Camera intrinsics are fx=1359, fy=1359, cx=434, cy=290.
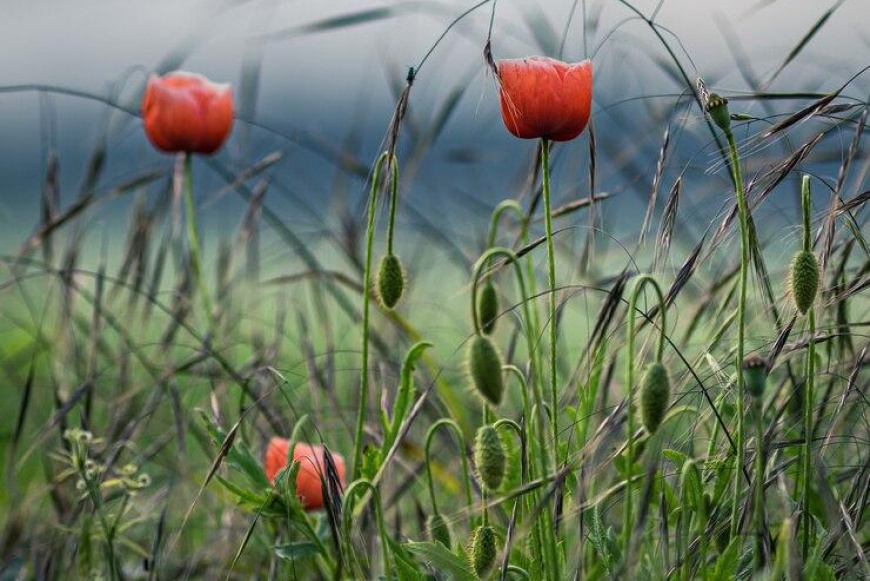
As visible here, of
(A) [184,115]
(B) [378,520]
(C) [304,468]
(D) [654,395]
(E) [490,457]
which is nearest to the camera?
(D) [654,395]

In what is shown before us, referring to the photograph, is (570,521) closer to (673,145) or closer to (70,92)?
(673,145)

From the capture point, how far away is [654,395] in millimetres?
1464

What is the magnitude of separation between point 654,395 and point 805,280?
10.3 inches

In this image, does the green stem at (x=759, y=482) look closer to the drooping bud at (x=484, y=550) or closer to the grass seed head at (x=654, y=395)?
the grass seed head at (x=654, y=395)

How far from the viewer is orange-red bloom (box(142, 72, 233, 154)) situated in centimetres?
279

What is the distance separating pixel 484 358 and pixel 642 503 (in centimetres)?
29

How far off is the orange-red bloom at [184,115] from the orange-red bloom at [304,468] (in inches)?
34.1

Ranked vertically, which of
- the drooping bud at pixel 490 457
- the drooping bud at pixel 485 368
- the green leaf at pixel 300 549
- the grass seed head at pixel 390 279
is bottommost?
the green leaf at pixel 300 549

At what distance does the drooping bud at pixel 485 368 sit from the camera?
1551 mm

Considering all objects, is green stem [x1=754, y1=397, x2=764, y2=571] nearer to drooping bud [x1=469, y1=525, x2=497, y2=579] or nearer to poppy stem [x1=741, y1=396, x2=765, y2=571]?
poppy stem [x1=741, y1=396, x2=765, y2=571]

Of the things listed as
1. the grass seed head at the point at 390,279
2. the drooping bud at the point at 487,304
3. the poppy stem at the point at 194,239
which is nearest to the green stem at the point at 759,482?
the drooping bud at the point at 487,304

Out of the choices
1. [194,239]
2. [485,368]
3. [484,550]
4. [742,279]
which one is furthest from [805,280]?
[194,239]

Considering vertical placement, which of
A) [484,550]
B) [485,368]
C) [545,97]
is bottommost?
[484,550]

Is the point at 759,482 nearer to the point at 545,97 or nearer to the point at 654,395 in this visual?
the point at 654,395
